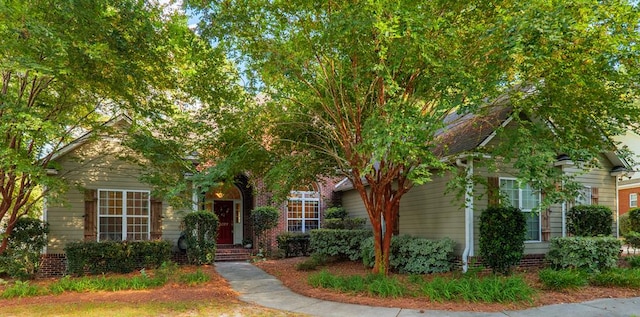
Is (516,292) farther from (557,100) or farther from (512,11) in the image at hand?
(512,11)

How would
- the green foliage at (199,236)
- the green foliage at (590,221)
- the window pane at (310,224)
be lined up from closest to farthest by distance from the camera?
the green foliage at (590,221) → the green foliage at (199,236) → the window pane at (310,224)

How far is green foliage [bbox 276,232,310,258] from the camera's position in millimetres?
16109

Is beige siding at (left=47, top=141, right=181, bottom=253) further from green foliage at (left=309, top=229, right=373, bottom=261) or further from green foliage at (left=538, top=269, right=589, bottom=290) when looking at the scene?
green foliage at (left=538, top=269, right=589, bottom=290)

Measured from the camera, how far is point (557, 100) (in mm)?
8039

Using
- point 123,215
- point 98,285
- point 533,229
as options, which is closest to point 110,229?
point 123,215

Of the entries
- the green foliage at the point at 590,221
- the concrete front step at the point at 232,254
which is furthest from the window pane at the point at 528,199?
the concrete front step at the point at 232,254

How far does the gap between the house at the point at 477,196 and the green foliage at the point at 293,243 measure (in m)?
4.37

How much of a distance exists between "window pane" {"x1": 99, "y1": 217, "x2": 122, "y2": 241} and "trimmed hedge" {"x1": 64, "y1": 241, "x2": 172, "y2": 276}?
82 centimetres

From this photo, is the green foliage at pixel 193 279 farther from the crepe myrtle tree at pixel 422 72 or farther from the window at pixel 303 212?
the window at pixel 303 212

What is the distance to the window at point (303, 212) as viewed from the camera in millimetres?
17953

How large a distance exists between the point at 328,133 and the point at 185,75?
377 centimetres

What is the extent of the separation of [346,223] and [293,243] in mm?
2237

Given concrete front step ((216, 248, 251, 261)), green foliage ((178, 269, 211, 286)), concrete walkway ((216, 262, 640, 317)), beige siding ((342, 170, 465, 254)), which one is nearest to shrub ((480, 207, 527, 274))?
beige siding ((342, 170, 465, 254))

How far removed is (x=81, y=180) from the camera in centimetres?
1270
